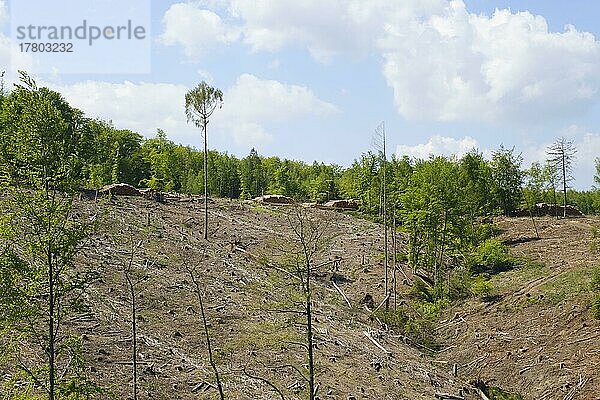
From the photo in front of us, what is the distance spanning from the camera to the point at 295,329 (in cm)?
2475

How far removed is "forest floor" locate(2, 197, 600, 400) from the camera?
20.0 m

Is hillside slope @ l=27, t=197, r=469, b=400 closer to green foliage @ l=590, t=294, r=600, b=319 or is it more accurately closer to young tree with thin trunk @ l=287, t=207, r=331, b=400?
young tree with thin trunk @ l=287, t=207, r=331, b=400

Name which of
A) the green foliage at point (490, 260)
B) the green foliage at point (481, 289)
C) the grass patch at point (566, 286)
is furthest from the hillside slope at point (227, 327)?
the grass patch at point (566, 286)

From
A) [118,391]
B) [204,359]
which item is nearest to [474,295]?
[204,359]

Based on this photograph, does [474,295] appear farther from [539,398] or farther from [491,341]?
[539,398]

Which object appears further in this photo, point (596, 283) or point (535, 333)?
point (596, 283)

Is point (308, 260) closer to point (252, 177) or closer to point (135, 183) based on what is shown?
point (135, 183)

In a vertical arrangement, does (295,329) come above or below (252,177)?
below

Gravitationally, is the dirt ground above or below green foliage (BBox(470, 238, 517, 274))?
below

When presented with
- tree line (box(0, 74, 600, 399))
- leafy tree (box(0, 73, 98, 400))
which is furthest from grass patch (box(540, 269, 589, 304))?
leafy tree (box(0, 73, 98, 400))

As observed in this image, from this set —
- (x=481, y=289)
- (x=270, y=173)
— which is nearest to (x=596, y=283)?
(x=481, y=289)

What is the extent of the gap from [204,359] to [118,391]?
400 centimetres

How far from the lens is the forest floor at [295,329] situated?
65.7 ft

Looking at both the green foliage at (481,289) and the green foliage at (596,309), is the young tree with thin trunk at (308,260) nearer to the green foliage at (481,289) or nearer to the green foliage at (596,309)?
the green foliage at (596,309)
